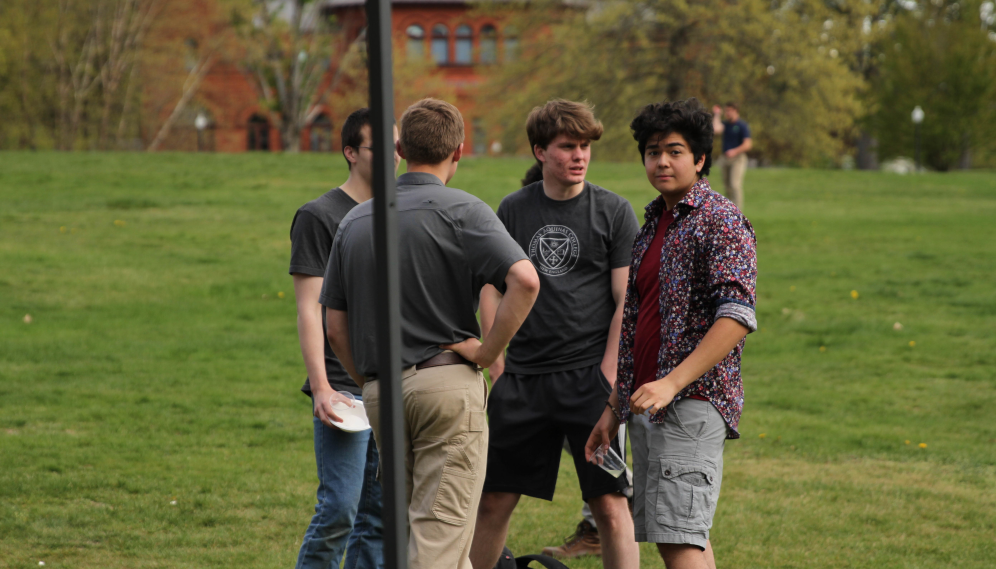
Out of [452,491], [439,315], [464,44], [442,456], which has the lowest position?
[452,491]

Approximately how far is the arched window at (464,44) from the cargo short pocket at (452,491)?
5957 centimetres

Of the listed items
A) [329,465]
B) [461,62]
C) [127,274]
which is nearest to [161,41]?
[461,62]

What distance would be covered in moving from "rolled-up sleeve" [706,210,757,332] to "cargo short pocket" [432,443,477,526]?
0.93 metres

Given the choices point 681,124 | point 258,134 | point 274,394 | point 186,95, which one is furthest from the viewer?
point 258,134

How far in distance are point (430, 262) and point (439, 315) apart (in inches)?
6.9

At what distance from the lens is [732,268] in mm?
3080

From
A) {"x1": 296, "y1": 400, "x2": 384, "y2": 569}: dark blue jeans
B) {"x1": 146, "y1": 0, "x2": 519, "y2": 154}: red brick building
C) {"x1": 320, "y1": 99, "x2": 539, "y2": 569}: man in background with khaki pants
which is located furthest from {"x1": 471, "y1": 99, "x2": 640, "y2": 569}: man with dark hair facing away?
{"x1": 146, "y1": 0, "x2": 519, "y2": 154}: red brick building

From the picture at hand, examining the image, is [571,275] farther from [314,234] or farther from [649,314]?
[314,234]

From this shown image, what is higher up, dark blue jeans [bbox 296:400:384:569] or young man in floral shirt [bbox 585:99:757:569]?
young man in floral shirt [bbox 585:99:757:569]

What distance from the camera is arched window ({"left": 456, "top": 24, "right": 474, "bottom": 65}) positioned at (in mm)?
61609

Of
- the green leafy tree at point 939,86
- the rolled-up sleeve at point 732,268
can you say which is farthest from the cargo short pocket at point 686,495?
the green leafy tree at point 939,86

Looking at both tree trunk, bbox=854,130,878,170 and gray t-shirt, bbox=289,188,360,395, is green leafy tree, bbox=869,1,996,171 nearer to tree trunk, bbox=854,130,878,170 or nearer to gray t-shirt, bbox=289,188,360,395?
tree trunk, bbox=854,130,878,170

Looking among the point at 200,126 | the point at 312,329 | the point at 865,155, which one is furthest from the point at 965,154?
the point at 312,329

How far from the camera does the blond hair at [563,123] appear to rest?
4.12 metres
